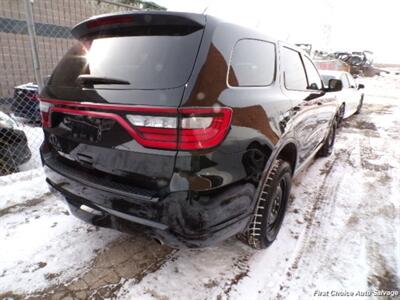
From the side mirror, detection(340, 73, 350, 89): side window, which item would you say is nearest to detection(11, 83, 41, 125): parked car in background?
the side mirror

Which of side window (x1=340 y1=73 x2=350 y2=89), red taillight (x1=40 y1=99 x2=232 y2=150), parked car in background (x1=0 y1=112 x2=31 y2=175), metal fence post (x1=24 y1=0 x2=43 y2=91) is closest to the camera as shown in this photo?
red taillight (x1=40 y1=99 x2=232 y2=150)

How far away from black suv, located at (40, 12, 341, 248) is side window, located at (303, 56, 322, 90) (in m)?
1.37

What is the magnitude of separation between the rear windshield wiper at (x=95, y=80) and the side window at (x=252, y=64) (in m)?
0.70

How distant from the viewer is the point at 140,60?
181cm

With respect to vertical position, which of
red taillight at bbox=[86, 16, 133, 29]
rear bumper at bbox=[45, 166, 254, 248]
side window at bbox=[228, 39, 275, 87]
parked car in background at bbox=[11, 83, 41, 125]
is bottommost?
parked car in background at bbox=[11, 83, 41, 125]

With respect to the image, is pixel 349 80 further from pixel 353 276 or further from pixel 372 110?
pixel 353 276

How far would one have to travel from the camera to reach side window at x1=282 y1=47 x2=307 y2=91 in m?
2.67

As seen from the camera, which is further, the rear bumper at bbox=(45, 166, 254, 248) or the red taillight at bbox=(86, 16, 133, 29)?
the red taillight at bbox=(86, 16, 133, 29)

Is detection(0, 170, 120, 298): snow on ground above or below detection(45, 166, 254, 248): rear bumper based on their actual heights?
below

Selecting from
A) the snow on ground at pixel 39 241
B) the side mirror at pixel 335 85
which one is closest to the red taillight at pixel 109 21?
the snow on ground at pixel 39 241

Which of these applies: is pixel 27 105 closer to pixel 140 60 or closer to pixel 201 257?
pixel 140 60

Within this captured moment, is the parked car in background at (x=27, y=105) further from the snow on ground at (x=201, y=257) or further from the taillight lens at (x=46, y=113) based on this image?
the taillight lens at (x=46, y=113)

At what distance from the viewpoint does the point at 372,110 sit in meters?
10.8

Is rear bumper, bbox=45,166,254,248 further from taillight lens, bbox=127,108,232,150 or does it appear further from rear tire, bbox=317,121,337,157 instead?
rear tire, bbox=317,121,337,157
